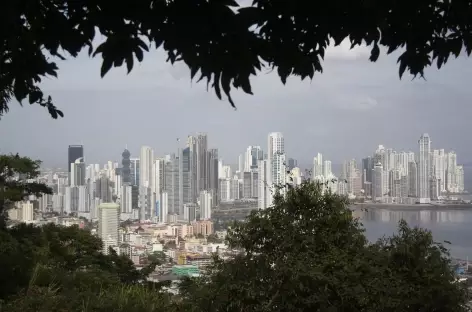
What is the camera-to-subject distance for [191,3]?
1.06m

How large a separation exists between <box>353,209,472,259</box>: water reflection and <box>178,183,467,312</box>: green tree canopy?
0.79 feet

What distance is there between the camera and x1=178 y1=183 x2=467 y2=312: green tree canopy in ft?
17.5

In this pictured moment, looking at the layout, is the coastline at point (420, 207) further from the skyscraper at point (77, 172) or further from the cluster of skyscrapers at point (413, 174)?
the skyscraper at point (77, 172)

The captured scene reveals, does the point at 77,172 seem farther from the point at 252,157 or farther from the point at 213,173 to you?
the point at 252,157

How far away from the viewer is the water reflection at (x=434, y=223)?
6.21 metres

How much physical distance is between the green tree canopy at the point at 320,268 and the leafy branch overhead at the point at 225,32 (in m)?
4.14

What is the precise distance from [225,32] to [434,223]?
6.87m

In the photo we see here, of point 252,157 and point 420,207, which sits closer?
point 420,207

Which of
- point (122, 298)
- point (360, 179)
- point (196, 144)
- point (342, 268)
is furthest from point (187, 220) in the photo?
point (122, 298)

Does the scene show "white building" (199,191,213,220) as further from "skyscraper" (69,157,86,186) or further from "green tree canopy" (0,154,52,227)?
"green tree canopy" (0,154,52,227)

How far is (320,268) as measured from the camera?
17.7ft

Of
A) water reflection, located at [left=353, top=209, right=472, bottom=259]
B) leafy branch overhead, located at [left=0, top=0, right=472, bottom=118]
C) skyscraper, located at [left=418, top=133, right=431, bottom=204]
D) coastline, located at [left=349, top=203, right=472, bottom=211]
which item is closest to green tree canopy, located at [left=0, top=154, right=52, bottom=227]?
water reflection, located at [left=353, top=209, right=472, bottom=259]

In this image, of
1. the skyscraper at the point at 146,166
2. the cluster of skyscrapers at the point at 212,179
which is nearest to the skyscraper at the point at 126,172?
the cluster of skyscrapers at the point at 212,179

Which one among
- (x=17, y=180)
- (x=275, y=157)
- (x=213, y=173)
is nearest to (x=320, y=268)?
(x=275, y=157)
